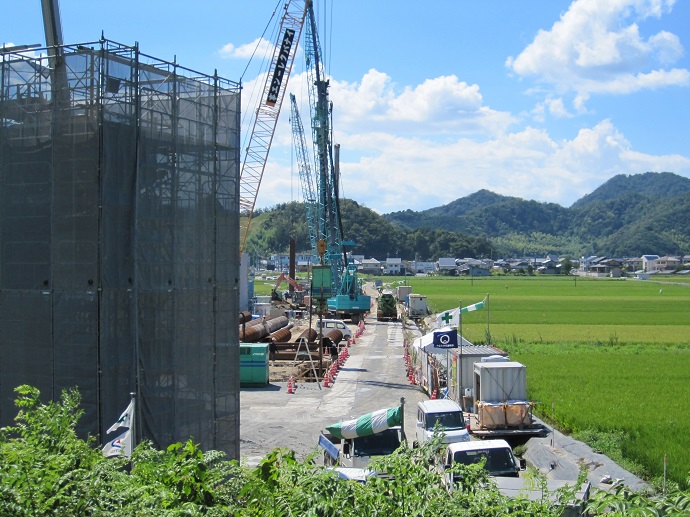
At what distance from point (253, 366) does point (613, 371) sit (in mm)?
18188

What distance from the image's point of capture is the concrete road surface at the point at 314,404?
23.0m

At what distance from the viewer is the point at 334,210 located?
82.6 metres

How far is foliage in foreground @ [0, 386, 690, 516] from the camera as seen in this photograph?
259 inches

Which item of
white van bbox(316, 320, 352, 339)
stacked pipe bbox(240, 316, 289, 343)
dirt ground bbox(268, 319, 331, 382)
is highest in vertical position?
stacked pipe bbox(240, 316, 289, 343)

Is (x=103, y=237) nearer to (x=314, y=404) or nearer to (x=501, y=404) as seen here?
(x=501, y=404)

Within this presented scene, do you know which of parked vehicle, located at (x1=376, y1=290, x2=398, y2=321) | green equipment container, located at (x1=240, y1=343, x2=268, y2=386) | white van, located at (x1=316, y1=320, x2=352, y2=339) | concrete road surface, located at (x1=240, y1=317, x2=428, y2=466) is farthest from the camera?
parked vehicle, located at (x1=376, y1=290, x2=398, y2=321)

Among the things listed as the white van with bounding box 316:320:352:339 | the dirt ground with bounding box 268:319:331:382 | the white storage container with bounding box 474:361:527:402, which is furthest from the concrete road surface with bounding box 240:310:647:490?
the white van with bounding box 316:320:352:339

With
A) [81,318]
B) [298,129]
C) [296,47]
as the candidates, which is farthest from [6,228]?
[298,129]

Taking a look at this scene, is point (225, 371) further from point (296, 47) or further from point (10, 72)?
point (296, 47)

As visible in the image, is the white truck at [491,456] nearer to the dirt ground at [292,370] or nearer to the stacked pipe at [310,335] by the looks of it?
the dirt ground at [292,370]

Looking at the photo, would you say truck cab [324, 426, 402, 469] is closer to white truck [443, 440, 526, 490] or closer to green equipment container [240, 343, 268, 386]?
white truck [443, 440, 526, 490]

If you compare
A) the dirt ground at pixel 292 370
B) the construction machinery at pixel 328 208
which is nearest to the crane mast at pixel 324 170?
the construction machinery at pixel 328 208

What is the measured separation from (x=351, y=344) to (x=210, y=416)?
33229 millimetres

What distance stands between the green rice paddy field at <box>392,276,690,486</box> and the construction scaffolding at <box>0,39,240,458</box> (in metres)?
10.9
